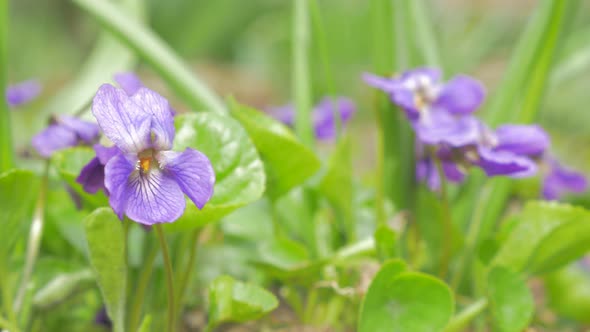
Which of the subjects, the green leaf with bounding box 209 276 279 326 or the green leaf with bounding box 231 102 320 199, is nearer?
the green leaf with bounding box 209 276 279 326

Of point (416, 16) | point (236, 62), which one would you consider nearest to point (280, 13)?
point (236, 62)

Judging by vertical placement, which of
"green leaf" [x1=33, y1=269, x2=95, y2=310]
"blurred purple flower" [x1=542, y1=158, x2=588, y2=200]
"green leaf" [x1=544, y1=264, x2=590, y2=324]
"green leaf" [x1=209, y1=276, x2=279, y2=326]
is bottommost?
"green leaf" [x1=544, y1=264, x2=590, y2=324]

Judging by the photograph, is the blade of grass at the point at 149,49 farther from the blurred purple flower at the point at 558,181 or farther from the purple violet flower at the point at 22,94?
the blurred purple flower at the point at 558,181

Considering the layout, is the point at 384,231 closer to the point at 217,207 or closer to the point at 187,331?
the point at 217,207

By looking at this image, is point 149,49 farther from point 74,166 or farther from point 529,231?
point 529,231

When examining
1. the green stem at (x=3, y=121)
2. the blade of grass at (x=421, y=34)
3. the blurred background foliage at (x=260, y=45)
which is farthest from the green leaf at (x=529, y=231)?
the blurred background foliage at (x=260, y=45)

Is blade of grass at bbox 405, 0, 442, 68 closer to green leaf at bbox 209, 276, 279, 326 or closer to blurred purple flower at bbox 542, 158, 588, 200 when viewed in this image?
blurred purple flower at bbox 542, 158, 588, 200

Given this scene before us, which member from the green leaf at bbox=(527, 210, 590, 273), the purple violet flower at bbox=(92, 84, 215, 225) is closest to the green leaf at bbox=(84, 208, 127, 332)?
the purple violet flower at bbox=(92, 84, 215, 225)
